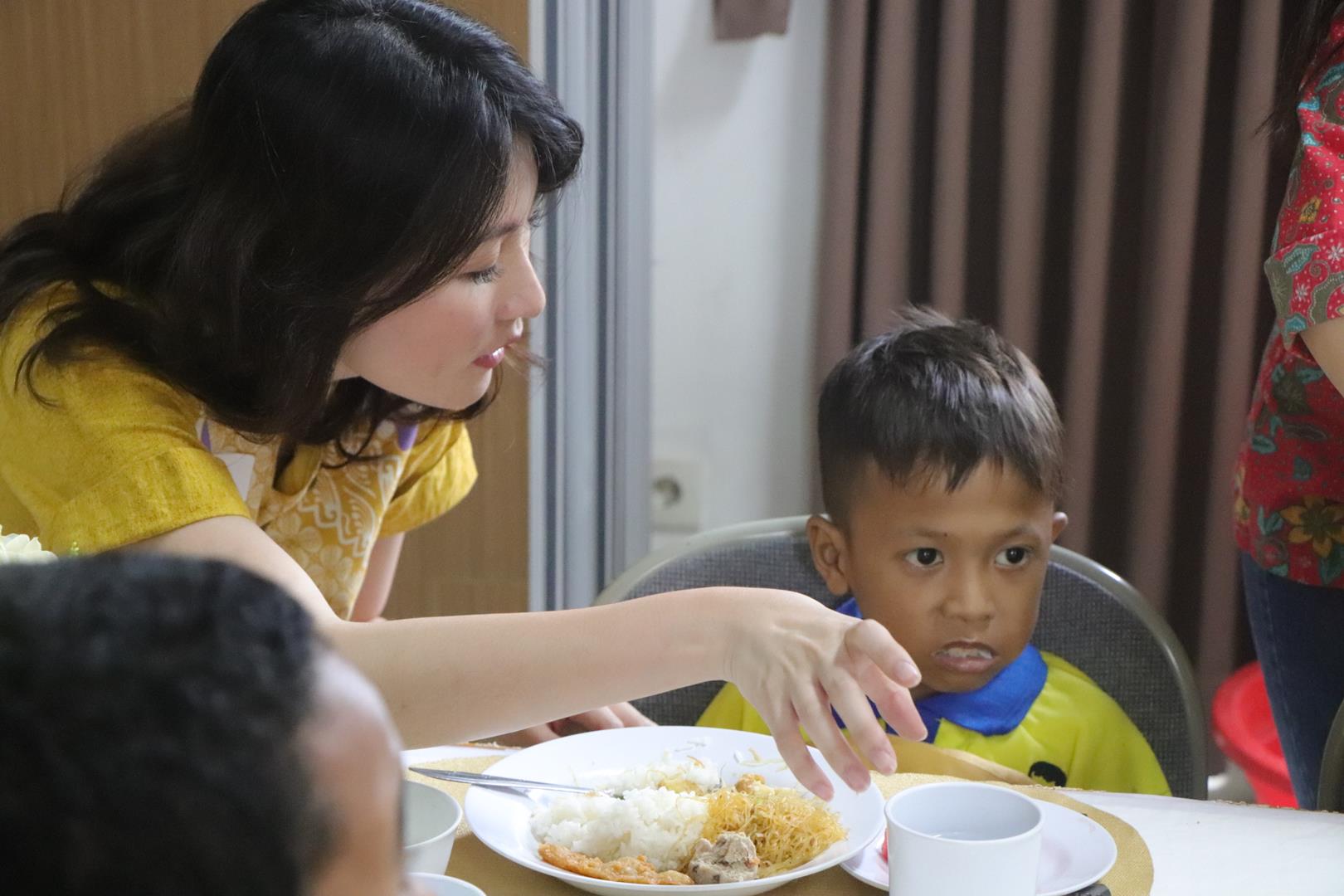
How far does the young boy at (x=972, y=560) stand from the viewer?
1304 mm

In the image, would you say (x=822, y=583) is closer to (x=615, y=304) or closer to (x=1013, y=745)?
(x=1013, y=745)

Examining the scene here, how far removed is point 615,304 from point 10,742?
5.93ft

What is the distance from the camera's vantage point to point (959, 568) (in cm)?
130

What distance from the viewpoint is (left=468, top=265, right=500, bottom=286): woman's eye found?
1.06 m

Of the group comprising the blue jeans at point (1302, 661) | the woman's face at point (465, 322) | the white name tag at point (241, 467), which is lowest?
the blue jeans at point (1302, 661)

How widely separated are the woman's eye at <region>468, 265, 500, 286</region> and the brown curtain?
1292 millimetres

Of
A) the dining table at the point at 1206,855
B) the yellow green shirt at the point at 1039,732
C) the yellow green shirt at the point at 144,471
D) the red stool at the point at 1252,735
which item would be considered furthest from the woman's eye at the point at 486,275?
the red stool at the point at 1252,735

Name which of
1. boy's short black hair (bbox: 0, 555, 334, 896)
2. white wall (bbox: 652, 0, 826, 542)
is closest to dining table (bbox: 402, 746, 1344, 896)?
boy's short black hair (bbox: 0, 555, 334, 896)

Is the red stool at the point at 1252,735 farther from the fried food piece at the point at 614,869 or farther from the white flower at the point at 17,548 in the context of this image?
the white flower at the point at 17,548

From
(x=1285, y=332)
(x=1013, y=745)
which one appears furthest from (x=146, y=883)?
(x=1013, y=745)

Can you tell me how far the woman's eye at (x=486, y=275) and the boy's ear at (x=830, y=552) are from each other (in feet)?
1.58

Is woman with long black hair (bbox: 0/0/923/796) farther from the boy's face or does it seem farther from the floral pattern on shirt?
the floral pattern on shirt

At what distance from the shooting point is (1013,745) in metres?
1.32

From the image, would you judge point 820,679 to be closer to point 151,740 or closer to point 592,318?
point 151,740
